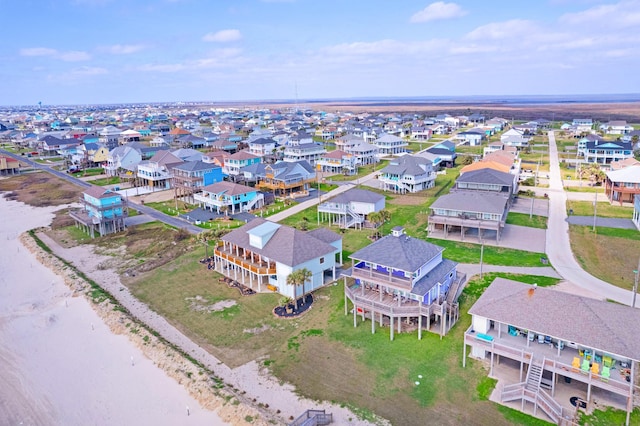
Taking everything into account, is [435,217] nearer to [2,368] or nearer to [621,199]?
[621,199]

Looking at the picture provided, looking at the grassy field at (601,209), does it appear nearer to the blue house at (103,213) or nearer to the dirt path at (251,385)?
the dirt path at (251,385)

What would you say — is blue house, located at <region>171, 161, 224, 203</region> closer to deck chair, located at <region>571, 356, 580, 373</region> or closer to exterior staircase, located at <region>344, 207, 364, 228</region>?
exterior staircase, located at <region>344, 207, 364, 228</region>

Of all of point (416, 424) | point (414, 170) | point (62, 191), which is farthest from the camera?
point (62, 191)

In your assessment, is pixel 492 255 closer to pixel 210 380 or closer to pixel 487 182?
pixel 487 182

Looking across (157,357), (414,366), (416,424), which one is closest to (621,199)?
(414,366)

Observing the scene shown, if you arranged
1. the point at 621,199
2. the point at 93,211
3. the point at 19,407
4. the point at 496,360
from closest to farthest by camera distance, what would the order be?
1. the point at 19,407
2. the point at 496,360
3. the point at 93,211
4. the point at 621,199

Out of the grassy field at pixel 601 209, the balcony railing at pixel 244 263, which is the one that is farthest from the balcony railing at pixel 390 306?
the grassy field at pixel 601 209
